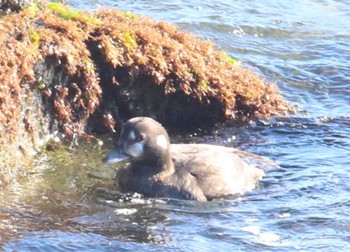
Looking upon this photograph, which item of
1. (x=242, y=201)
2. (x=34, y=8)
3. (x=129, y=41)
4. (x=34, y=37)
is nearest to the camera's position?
(x=242, y=201)

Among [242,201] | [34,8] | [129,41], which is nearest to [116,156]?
[242,201]

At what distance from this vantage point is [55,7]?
9.93 m

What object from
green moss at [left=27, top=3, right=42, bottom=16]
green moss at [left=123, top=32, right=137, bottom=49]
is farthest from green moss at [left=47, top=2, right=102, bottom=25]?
green moss at [left=123, top=32, right=137, bottom=49]

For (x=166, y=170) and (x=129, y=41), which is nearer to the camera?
(x=166, y=170)

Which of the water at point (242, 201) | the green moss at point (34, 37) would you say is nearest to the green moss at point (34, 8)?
the green moss at point (34, 37)

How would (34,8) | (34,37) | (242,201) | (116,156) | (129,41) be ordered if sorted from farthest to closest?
1. (129,41)
2. (34,8)
3. (34,37)
4. (116,156)
5. (242,201)

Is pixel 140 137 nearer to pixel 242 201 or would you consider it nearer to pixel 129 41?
pixel 242 201

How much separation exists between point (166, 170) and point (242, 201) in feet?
2.67

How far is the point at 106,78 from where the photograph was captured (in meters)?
9.70

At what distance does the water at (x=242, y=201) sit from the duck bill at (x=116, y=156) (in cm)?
27

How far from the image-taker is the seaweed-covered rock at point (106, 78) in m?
8.92

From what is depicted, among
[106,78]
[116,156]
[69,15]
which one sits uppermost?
[69,15]

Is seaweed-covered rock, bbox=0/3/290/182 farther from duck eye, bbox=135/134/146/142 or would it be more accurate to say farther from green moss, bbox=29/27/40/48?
duck eye, bbox=135/134/146/142

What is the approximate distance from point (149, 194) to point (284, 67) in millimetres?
4674
